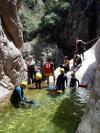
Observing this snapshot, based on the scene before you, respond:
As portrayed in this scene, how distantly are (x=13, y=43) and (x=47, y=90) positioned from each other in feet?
21.7

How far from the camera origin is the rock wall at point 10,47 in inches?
936

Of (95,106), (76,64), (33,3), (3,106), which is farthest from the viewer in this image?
(33,3)

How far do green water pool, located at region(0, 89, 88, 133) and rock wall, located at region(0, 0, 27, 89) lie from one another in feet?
11.6

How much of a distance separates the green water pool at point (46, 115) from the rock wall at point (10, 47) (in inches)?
139

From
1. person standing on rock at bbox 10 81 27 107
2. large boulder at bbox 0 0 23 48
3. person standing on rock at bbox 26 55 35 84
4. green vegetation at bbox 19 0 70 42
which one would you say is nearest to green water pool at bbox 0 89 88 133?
person standing on rock at bbox 10 81 27 107

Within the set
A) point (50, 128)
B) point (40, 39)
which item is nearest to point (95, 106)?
point (50, 128)

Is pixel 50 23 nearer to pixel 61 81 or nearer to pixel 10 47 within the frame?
pixel 10 47

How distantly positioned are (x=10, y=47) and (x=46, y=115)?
8.97m

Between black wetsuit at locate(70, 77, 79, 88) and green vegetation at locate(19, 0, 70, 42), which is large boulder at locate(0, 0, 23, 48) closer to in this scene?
black wetsuit at locate(70, 77, 79, 88)

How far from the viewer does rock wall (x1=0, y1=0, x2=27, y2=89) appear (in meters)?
23.8

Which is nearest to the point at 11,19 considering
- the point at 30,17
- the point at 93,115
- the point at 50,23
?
the point at 50,23

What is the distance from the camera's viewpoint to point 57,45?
132ft

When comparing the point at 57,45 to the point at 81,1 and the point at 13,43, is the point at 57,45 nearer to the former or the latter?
the point at 81,1

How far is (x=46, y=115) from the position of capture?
17266 mm
